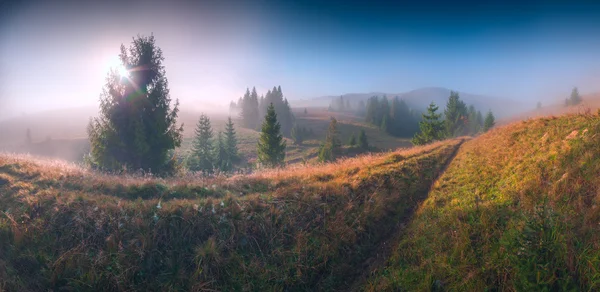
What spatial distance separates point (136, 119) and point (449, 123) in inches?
2453

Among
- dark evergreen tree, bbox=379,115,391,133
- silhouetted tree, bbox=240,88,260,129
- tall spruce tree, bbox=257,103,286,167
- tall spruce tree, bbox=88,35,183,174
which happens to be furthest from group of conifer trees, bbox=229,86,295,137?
tall spruce tree, bbox=88,35,183,174

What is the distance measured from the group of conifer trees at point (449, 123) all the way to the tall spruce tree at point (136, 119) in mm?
35204

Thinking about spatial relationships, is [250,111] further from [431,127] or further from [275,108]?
[431,127]

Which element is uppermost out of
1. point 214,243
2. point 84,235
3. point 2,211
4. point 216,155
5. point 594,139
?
point 594,139

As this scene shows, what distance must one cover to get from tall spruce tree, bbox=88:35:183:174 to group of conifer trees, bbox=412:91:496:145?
35.2 metres

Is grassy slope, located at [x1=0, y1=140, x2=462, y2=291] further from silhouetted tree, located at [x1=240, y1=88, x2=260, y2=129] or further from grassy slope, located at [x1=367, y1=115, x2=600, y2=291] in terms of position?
silhouetted tree, located at [x1=240, y1=88, x2=260, y2=129]

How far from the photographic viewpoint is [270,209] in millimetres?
5582

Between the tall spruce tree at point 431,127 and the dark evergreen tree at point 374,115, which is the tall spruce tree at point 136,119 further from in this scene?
the dark evergreen tree at point 374,115

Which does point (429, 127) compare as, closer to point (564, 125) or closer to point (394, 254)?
point (564, 125)

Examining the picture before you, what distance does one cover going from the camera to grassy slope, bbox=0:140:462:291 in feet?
13.4

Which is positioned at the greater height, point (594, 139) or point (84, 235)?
point (594, 139)

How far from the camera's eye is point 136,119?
1495 centimetres

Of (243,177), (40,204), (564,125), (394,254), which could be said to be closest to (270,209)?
(394,254)

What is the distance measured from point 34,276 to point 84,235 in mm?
827
